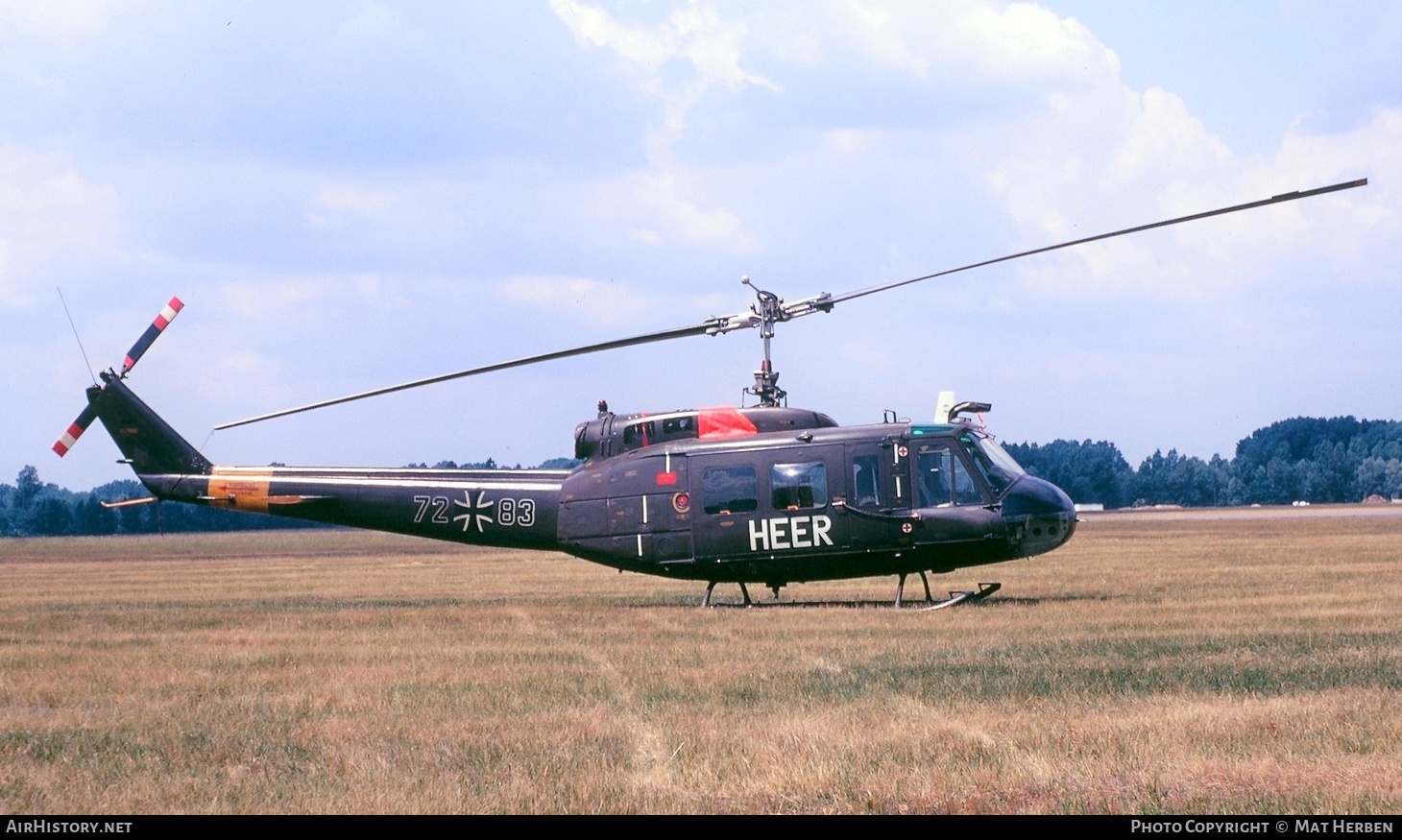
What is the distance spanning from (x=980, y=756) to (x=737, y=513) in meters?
11.7

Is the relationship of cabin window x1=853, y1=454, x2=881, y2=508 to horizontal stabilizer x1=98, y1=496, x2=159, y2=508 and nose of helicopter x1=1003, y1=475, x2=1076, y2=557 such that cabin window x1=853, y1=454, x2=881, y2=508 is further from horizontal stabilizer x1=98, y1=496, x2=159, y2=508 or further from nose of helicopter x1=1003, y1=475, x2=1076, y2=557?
horizontal stabilizer x1=98, y1=496, x2=159, y2=508

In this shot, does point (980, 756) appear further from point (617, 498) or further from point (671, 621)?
point (617, 498)

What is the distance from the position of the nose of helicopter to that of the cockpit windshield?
5.8 inches

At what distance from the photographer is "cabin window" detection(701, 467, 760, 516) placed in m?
21.8

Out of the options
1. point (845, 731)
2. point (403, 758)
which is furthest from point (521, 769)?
point (845, 731)

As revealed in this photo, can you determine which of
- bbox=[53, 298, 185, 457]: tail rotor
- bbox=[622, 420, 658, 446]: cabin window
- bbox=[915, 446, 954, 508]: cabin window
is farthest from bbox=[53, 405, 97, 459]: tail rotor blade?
bbox=[915, 446, 954, 508]: cabin window

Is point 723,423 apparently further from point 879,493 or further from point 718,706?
point 718,706

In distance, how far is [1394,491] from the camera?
172m

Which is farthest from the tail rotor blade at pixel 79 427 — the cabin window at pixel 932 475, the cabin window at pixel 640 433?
the cabin window at pixel 932 475

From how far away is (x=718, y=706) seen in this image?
12.7 meters

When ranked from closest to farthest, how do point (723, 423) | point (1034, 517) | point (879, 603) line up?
point (1034, 517), point (723, 423), point (879, 603)

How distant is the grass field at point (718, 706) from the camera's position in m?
9.37

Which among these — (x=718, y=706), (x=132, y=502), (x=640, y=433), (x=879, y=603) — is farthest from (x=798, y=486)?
(x=132, y=502)

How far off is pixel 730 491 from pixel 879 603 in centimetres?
311
